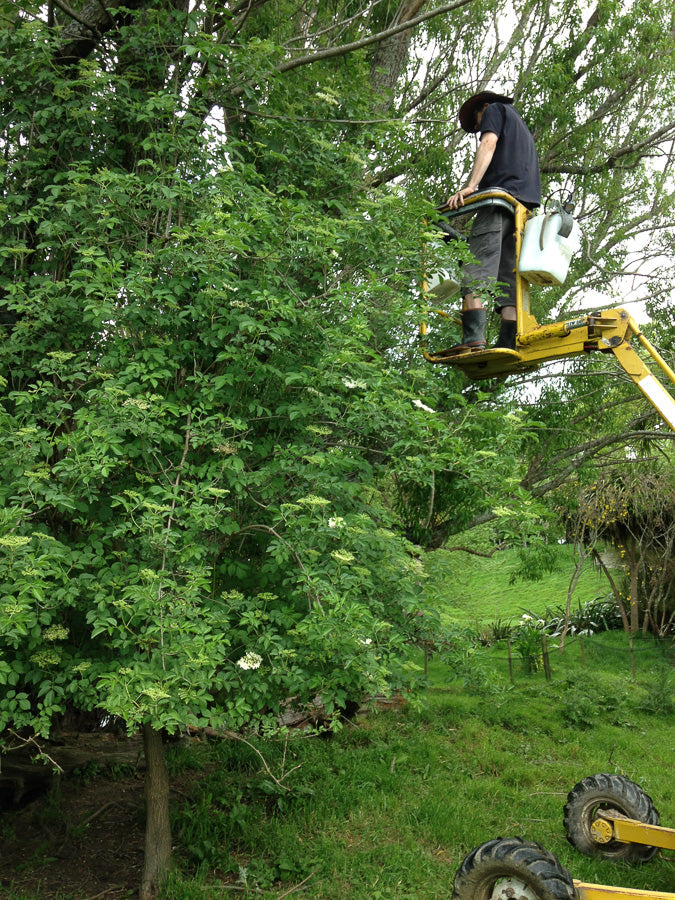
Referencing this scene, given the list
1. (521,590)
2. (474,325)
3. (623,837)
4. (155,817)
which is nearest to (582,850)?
(623,837)

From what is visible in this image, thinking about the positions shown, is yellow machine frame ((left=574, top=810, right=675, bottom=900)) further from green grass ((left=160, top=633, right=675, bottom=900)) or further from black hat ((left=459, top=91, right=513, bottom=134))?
black hat ((left=459, top=91, right=513, bottom=134))

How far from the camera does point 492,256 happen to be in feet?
16.7

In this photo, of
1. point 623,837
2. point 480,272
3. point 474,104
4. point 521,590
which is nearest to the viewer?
point 623,837

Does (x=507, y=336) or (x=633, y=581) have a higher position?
(x=507, y=336)

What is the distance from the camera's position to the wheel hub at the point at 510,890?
3.64m

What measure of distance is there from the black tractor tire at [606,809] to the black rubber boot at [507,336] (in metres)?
2.90

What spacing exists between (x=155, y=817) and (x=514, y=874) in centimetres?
243

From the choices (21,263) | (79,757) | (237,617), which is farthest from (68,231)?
(79,757)

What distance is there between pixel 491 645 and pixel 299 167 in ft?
31.4

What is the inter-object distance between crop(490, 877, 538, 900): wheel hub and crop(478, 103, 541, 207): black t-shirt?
161 inches

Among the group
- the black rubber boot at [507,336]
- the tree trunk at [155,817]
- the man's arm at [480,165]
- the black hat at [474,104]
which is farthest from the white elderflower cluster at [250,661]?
the black hat at [474,104]

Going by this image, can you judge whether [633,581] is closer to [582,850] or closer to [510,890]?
[582,850]

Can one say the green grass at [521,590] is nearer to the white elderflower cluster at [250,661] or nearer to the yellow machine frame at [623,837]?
the yellow machine frame at [623,837]

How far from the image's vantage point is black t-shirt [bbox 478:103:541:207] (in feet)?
16.8
